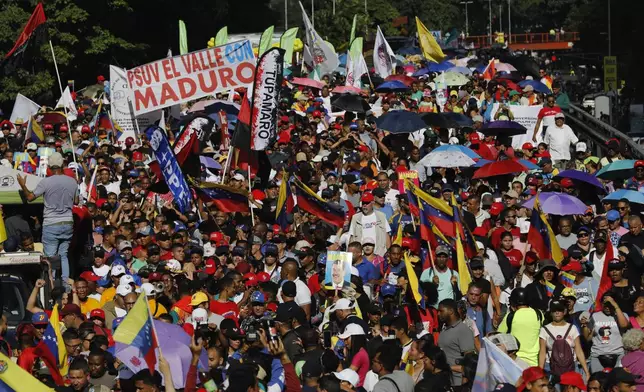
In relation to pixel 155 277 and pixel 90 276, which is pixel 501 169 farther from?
pixel 155 277

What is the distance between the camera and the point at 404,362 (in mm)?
13656

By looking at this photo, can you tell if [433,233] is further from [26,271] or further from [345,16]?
[345,16]

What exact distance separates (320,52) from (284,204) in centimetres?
2019

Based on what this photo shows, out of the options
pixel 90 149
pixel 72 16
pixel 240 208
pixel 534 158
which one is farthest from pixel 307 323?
pixel 72 16

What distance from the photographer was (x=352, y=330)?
13.9 m

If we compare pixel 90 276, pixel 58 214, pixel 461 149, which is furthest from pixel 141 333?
pixel 461 149

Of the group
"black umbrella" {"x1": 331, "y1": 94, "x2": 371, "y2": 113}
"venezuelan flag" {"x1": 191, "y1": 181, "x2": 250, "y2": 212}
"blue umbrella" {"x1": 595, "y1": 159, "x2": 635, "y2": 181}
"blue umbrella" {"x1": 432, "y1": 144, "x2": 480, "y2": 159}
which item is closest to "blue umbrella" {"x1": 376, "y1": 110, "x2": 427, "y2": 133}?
"blue umbrella" {"x1": 432, "y1": 144, "x2": 480, "y2": 159}

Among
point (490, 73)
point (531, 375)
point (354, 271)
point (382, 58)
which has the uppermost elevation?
point (531, 375)

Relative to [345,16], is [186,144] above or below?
above

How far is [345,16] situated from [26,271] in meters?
50.5

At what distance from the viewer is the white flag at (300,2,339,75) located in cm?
3941

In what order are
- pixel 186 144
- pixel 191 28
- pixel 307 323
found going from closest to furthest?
pixel 307 323 < pixel 186 144 < pixel 191 28

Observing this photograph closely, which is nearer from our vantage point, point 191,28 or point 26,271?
point 26,271

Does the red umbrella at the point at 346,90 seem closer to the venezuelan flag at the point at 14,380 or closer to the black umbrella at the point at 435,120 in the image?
the black umbrella at the point at 435,120
